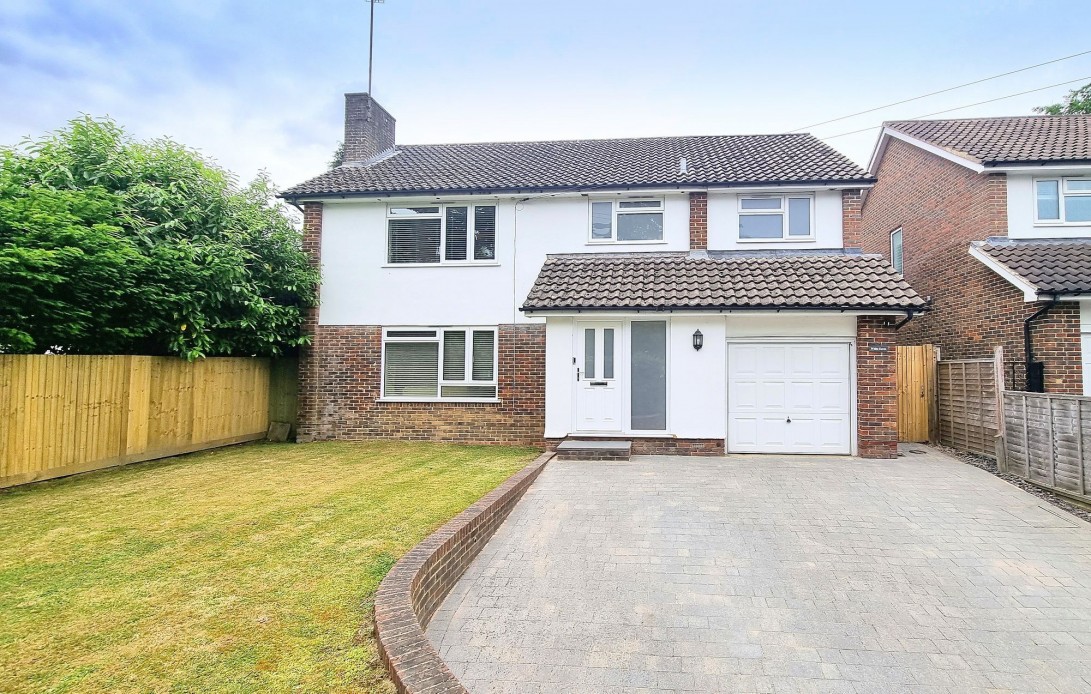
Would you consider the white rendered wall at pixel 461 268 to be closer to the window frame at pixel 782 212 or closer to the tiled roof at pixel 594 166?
the tiled roof at pixel 594 166

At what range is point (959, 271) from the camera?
11.5m

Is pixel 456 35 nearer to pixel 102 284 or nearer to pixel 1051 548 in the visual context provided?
pixel 102 284

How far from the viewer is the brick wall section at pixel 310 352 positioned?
11.1m

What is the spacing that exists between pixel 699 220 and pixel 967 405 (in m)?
6.16

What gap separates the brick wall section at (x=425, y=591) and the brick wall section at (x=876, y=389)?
6.71 meters

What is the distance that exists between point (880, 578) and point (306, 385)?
1071 centimetres

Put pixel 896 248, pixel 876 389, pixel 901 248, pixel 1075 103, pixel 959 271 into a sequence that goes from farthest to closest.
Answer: pixel 1075 103
pixel 896 248
pixel 901 248
pixel 959 271
pixel 876 389

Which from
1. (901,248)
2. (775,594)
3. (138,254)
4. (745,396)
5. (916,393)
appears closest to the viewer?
(775,594)

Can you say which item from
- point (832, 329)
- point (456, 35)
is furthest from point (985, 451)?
point (456, 35)

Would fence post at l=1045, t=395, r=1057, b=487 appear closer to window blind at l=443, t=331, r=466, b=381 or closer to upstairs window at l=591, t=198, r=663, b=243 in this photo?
upstairs window at l=591, t=198, r=663, b=243

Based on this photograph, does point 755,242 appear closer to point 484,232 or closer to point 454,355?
point 484,232

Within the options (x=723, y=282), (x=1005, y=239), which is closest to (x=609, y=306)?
(x=723, y=282)

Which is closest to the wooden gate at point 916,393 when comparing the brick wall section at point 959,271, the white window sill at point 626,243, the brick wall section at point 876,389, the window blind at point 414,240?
the brick wall section at point 959,271

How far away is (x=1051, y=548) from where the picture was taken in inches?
198
